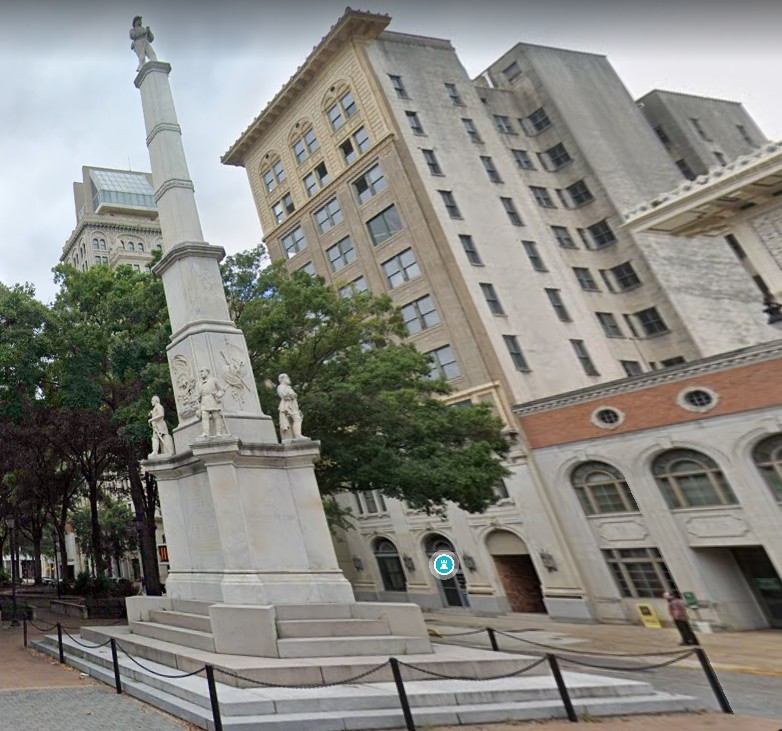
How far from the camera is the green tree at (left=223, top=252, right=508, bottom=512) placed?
17.6 meters

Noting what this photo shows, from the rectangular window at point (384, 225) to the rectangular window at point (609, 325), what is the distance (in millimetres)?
13611

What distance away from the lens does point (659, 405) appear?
77.6 ft

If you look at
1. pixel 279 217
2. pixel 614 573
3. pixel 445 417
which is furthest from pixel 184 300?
pixel 279 217

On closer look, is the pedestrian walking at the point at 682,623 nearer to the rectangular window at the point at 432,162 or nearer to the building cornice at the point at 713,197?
the building cornice at the point at 713,197

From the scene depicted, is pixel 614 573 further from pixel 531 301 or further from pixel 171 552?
pixel 171 552

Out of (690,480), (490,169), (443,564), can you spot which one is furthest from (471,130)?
(443,564)

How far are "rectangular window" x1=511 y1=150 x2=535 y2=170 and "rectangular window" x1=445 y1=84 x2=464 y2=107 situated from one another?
5.04 m

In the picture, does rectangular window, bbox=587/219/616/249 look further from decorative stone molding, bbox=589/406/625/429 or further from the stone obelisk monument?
the stone obelisk monument

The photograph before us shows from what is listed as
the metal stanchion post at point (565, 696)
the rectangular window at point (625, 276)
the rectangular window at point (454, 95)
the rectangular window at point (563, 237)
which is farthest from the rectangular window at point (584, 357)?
the metal stanchion post at point (565, 696)

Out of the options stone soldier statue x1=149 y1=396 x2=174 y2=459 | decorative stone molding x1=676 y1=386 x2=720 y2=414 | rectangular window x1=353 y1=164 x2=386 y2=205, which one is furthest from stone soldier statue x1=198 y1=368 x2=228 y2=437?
rectangular window x1=353 y1=164 x2=386 y2=205

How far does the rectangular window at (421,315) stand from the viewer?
31.9 meters

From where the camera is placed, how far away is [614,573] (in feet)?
81.4

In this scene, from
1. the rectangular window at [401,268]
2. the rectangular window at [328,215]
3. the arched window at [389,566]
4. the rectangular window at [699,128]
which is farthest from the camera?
the rectangular window at [699,128]

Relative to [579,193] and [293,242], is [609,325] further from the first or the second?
[293,242]
